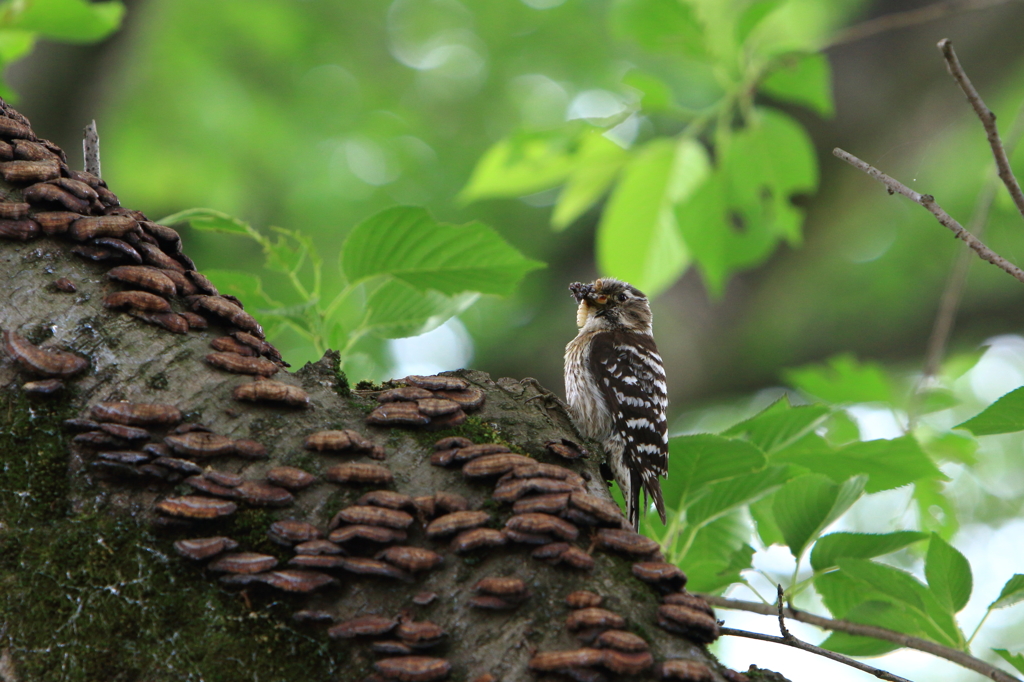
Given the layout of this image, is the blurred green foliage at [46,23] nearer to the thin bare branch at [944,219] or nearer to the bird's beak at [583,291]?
the thin bare branch at [944,219]

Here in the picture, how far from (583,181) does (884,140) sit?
13.4ft

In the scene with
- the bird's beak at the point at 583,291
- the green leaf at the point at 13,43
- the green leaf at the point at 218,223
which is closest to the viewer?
the green leaf at the point at 218,223

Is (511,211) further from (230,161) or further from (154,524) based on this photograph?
(154,524)

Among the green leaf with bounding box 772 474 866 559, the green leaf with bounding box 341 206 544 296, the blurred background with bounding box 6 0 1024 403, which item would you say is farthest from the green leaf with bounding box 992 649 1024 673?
the blurred background with bounding box 6 0 1024 403

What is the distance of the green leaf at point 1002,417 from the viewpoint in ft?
5.09

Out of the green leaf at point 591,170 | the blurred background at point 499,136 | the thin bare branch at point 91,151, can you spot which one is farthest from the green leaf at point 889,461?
the blurred background at point 499,136

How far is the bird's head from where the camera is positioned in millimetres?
4367

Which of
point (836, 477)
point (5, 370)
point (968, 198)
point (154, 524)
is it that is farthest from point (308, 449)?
point (968, 198)

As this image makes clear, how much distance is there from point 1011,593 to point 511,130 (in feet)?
15.7

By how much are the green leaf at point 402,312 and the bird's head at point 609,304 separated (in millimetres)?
2064

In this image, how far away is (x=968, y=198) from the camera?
281 inches

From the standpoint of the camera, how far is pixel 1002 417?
1.58 m

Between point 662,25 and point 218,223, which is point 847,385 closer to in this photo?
point 662,25

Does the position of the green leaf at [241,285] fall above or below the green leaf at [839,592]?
above
